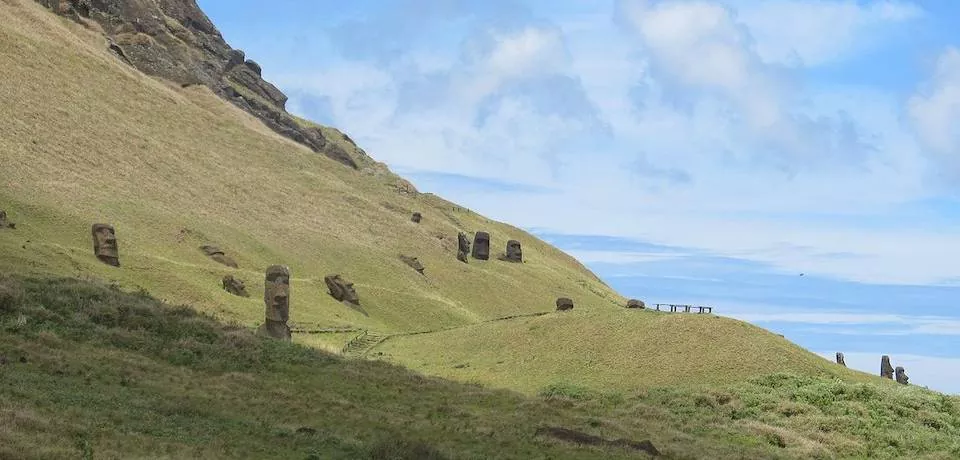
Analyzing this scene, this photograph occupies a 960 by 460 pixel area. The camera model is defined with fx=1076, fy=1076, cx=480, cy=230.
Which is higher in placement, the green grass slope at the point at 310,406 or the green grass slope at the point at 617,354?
the green grass slope at the point at 617,354

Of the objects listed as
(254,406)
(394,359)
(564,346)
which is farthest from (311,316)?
(254,406)

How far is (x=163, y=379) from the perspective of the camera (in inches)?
1511

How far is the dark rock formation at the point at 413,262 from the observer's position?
124m

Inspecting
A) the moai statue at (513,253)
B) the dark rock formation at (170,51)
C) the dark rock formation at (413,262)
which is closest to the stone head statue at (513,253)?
the moai statue at (513,253)

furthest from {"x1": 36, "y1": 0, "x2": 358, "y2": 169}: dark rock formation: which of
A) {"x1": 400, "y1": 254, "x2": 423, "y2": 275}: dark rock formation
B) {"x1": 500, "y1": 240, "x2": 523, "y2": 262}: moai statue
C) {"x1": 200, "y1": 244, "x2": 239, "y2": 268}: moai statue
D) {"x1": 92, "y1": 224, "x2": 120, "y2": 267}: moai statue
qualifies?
{"x1": 92, "y1": 224, "x2": 120, "y2": 267}: moai statue

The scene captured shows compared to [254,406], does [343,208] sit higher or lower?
higher

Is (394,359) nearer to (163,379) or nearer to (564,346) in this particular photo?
(564,346)

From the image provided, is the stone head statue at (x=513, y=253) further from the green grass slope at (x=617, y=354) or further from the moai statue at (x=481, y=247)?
the green grass slope at (x=617, y=354)

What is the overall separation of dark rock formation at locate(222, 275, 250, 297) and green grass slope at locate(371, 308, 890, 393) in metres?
17.3

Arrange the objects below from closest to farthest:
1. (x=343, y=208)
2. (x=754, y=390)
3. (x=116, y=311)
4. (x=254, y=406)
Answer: (x=254, y=406) < (x=116, y=311) < (x=754, y=390) < (x=343, y=208)

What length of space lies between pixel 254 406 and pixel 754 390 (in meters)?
28.6

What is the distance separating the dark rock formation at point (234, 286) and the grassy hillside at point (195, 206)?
36.7 inches

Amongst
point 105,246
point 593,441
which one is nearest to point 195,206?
point 105,246

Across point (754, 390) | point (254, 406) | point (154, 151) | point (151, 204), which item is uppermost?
point (154, 151)
